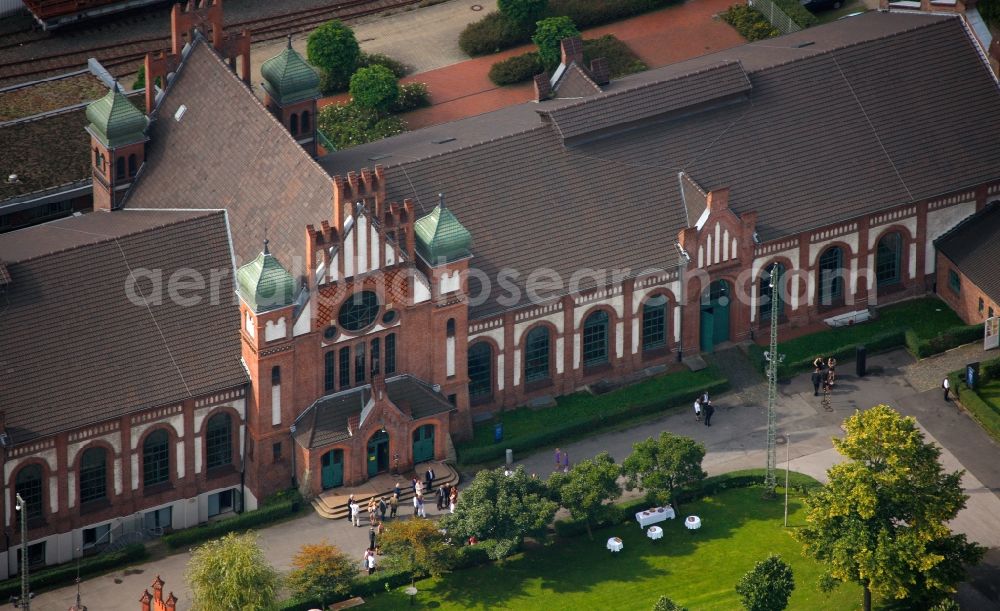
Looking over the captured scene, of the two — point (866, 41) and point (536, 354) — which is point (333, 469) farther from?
point (866, 41)

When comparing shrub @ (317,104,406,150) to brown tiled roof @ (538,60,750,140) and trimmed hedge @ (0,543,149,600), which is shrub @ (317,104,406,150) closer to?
brown tiled roof @ (538,60,750,140)

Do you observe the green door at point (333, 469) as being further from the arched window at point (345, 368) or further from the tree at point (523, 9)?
the tree at point (523, 9)

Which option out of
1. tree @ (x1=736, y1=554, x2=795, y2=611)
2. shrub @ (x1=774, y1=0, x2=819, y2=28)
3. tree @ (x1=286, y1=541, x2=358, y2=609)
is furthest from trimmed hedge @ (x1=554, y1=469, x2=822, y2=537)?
shrub @ (x1=774, y1=0, x2=819, y2=28)

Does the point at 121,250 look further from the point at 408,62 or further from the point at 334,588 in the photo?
the point at 408,62

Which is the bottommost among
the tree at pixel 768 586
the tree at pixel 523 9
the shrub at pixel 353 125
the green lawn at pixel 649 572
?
the tree at pixel 768 586

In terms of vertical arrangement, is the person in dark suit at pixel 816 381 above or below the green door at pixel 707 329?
below

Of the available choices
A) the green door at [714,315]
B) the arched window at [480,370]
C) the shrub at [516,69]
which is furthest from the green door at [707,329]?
the shrub at [516,69]

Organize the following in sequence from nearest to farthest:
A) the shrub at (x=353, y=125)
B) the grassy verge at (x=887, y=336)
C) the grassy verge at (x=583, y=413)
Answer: the grassy verge at (x=583, y=413), the grassy verge at (x=887, y=336), the shrub at (x=353, y=125)
